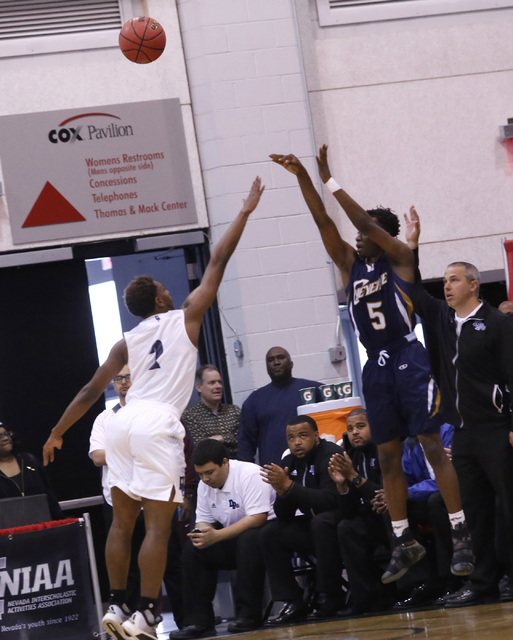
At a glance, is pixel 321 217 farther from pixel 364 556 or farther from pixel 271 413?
pixel 271 413

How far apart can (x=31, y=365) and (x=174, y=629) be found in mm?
2784

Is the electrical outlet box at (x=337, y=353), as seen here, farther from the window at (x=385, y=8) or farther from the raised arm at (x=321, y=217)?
the raised arm at (x=321, y=217)

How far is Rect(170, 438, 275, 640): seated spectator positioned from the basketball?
2854 mm

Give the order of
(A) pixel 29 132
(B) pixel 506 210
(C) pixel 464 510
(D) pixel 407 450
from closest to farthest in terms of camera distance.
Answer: (C) pixel 464 510, (D) pixel 407 450, (A) pixel 29 132, (B) pixel 506 210

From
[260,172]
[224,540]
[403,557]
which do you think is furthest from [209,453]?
[260,172]

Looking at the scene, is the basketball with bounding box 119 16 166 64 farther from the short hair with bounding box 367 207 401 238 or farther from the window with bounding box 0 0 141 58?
the short hair with bounding box 367 207 401 238

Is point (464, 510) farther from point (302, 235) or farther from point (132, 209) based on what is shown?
point (132, 209)

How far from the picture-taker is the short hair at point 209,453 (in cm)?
690

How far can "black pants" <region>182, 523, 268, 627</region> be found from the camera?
21.8 feet

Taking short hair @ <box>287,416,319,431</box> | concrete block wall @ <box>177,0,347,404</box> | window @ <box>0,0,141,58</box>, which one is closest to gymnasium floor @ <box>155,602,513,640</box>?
short hair @ <box>287,416,319,431</box>

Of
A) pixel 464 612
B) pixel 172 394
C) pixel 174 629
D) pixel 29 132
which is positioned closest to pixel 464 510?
pixel 464 612

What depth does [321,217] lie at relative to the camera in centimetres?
550

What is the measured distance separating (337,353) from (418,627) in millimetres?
4173

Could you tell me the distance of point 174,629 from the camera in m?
7.36
